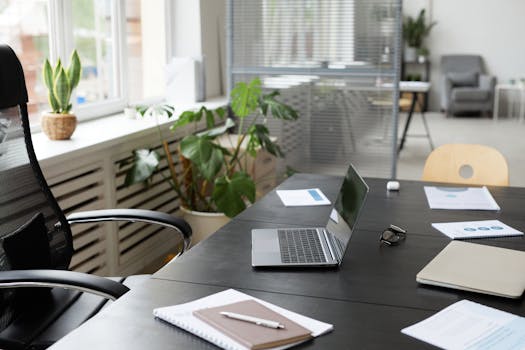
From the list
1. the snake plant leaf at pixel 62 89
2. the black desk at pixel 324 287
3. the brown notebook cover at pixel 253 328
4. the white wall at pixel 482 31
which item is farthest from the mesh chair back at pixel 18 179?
the white wall at pixel 482 31

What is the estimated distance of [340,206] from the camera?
2211 millimetres

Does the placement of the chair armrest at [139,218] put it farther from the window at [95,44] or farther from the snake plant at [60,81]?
the window at [95,44]

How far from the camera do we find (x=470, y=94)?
36.6 feet

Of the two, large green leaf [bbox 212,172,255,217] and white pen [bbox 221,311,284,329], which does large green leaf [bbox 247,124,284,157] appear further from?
white pen [bbox 221,311,284,329]

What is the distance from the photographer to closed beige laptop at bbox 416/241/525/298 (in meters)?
1.79

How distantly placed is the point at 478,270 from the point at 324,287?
1.38 ft

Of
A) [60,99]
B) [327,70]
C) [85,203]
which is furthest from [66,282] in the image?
[327,70]

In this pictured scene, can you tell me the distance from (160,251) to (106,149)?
35.9 inches

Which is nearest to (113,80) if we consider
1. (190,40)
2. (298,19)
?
(190,40)

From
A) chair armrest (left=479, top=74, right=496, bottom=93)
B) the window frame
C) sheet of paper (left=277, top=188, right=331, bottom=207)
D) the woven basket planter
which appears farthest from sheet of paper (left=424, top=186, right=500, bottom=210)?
chair armrest (left=479, top=74, right=496, bottom=93)

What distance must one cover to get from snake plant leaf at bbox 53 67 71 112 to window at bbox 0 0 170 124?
1.43ft

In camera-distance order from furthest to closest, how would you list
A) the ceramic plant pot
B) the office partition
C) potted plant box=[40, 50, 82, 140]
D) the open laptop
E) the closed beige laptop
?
the office partition → the ceramic plant pot → potted plant box=[40, 50, 82, 140] → the open laptop → the closed beige laptop

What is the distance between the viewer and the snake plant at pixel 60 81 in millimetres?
3383

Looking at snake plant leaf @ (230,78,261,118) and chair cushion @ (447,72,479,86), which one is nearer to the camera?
snake plant leaf @ (230,78,261,118)
